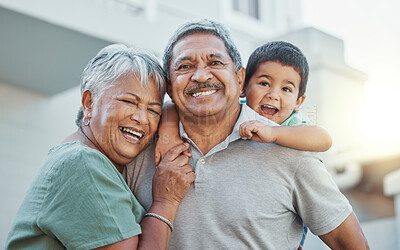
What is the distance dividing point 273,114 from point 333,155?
4176mm

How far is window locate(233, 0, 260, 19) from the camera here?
24.0ft

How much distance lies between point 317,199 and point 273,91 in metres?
0.72

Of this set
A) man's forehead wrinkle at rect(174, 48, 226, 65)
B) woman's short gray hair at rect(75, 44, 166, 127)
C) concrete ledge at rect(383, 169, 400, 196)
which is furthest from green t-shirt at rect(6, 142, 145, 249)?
concrete ledge at rect(383, 169, 400, 196)

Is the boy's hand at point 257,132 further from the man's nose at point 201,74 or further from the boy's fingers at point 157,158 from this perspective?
the boy's fingers at point 157,158

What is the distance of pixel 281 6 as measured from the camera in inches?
301

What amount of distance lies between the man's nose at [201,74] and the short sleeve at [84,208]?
2.02 ft

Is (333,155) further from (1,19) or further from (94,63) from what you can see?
(94,63)

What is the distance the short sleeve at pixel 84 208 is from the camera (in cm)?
184

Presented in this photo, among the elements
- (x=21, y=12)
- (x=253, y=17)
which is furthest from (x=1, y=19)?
(x=253, y=17)

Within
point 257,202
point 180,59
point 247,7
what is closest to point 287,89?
point 180,59

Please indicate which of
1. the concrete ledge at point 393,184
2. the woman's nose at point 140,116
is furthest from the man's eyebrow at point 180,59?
the concrete ledge at point 393,184

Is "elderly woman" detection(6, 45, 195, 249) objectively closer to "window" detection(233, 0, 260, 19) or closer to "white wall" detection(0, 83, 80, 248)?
"white wall" detection(0, 83, 80, 248)

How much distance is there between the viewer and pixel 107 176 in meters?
1.98

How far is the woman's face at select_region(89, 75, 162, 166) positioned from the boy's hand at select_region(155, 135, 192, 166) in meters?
0.09
